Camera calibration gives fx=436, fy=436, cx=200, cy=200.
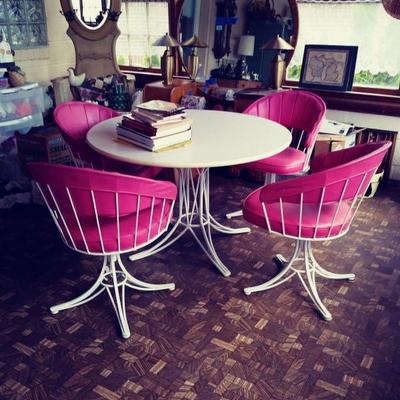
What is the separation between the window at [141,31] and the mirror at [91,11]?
60cm

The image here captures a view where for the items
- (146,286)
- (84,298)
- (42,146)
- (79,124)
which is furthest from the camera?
(42,146)

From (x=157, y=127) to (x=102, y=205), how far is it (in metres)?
0.52

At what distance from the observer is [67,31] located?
14.0 feet

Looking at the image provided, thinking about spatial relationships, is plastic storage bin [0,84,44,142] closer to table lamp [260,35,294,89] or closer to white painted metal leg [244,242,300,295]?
table lamp [260,35,294,89]

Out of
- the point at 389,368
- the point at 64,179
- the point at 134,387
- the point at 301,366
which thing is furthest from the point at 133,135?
the point at 389,368

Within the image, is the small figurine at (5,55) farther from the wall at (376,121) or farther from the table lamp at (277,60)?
the wall at (376,121)

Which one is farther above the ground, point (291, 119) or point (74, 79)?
point (74, 79)

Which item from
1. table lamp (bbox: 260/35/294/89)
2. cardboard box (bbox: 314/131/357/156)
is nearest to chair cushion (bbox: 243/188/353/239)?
cardboard box (bbox: 314/131/357/156)

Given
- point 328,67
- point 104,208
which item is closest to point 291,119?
point 328,67

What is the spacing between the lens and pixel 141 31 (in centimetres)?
502

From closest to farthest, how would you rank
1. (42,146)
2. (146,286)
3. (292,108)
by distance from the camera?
(146,286)
(292,108)
(42,146)

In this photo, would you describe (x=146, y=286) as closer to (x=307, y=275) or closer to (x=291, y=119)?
(x=307, y=275)

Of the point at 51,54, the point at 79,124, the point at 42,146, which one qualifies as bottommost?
the point at 42,146

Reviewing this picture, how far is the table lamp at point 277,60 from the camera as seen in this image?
3.64 metres
